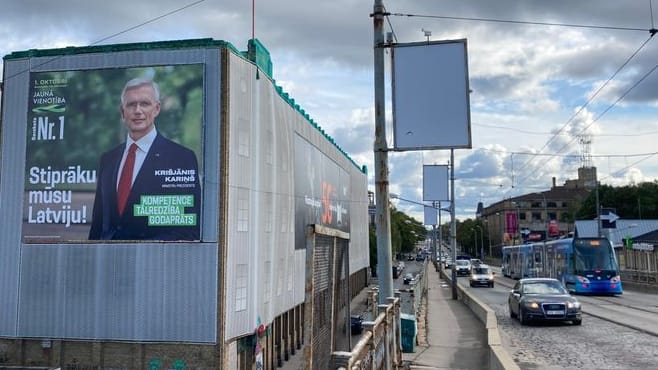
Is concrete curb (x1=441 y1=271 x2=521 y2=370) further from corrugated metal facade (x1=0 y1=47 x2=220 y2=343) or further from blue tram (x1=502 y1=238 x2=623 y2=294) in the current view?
blue tram (x1=502 y1=238 x2=623 y2=294)

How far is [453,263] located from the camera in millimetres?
33781

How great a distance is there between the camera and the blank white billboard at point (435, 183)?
1216 inches

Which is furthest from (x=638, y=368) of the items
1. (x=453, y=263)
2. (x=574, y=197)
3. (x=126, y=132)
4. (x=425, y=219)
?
(x=574, y=197)

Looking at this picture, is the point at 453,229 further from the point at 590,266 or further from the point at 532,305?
the point at 532,305

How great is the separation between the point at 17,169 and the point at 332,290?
17.7 metres

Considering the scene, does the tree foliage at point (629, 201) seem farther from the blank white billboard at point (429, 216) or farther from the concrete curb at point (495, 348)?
the concrete curb at point (495, 348)

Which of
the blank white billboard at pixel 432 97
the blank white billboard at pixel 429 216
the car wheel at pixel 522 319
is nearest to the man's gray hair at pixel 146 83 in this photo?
the blank white billboard at pixel 432 97

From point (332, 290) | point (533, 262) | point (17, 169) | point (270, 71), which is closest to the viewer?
point (332, 290)

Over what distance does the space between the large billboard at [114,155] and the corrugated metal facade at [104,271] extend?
1.01ft

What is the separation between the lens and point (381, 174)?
10727 millimetres

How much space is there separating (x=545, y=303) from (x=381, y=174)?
34.2ft

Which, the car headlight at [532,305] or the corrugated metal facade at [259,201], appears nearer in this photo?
Result: the car headlight at [532,305]

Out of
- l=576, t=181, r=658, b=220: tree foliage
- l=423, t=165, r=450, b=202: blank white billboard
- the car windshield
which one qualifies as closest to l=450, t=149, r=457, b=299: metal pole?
l=423, t=165, r=450, b=202: blank white billboard

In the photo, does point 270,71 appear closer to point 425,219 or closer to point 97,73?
point 97,73
